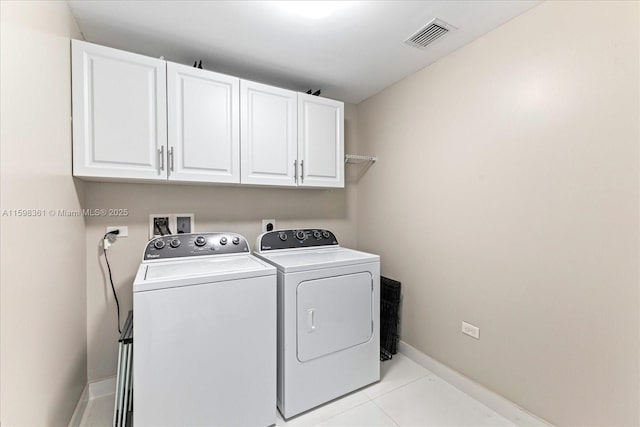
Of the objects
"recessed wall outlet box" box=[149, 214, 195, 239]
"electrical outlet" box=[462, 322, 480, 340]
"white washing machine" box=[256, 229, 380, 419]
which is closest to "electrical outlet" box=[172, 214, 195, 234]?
"recessed wall outlet box" box=[149, 214, 195, 239]

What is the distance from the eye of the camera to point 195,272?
1525 millimetres

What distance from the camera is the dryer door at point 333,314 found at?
173 cm

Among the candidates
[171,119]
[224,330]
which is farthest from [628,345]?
[171,119]

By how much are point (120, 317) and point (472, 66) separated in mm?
2956

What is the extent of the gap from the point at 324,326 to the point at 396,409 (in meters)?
0.69

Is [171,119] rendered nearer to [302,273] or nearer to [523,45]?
[302,273]

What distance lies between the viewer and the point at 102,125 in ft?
5.31

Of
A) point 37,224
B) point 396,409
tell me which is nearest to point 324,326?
point 396,409

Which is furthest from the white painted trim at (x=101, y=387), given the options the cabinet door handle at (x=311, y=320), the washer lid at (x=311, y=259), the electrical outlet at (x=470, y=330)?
the electrical outlet at (x=470, y=330)

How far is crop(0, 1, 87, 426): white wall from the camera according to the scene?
926 mm

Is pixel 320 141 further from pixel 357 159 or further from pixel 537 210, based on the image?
pixel 537 210

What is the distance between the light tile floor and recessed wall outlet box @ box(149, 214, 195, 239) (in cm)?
115

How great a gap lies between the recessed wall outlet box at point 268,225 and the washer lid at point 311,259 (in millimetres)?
346

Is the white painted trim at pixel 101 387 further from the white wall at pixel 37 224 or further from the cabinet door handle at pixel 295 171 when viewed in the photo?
the cabinet door handle at pixel 295 171
